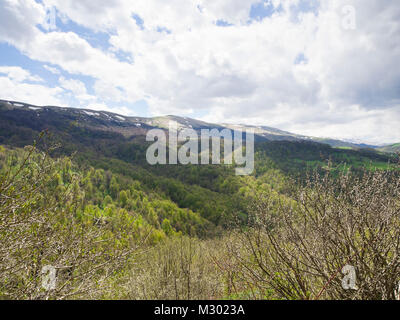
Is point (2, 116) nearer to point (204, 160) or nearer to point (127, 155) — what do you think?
point (127, 155)

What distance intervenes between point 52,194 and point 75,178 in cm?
68

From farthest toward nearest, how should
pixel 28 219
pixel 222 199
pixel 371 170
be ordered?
pixel 222 199, pixel 371 170, pixel 28 219

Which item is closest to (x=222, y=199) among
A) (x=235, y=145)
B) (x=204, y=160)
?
(x=204, y=160)

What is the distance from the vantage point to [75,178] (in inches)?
197

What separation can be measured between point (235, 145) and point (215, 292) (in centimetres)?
18022

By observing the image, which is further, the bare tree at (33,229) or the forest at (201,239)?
the bare tree at (33,229)

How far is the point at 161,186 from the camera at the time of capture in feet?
277

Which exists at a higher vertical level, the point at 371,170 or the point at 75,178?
the point at 371,170

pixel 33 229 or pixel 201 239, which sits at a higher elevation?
pixel 33 229

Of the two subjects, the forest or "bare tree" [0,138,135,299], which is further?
"bare tree" [0,138,135,299]

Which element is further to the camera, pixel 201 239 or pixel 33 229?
pixel 201 239
